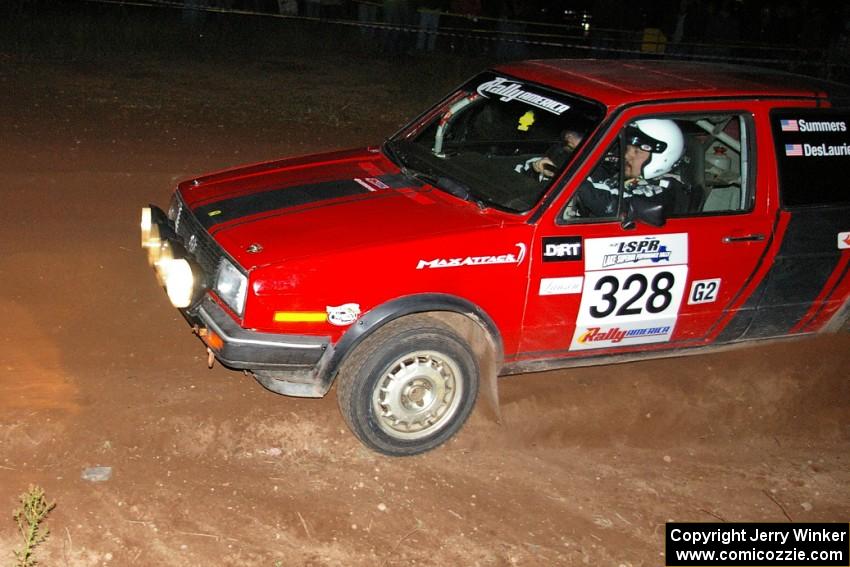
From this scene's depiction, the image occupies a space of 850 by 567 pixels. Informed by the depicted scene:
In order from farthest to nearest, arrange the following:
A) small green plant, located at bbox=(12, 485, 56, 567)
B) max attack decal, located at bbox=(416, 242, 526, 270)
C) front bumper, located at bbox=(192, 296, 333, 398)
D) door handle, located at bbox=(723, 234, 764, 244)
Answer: door handle, located at bbox=(723, 234, 764, 244) < max attack decal, located at bbox=(416, 242, 526, 270) < front bumper, located at bbox=(192, 296, 333, 398) < small green plant, located at bbox=(12, 485, 56, 567)

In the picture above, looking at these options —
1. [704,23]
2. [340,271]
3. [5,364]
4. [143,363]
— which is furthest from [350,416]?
[704,23]

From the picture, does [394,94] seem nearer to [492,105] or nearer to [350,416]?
[492,105]

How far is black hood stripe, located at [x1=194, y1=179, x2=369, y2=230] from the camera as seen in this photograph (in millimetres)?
4402

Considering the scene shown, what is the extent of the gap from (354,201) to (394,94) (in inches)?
385

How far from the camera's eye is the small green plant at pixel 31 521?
338cm

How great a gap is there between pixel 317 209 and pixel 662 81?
208cm

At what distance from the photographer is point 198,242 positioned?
442 cm

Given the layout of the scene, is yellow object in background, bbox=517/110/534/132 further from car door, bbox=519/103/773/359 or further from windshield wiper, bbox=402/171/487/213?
windshield wiper, bbox=402/171/487/213

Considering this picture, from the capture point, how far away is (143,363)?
495cm

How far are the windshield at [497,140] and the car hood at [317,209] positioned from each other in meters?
0.16

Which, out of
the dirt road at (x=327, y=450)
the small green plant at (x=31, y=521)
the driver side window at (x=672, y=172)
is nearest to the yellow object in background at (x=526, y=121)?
the driver side window at (x=672, y=172)

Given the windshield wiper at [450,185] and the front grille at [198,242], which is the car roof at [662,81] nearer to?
the windshield wiper at [450,185]

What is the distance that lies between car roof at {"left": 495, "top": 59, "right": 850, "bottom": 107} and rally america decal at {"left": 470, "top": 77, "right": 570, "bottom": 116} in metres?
0.08

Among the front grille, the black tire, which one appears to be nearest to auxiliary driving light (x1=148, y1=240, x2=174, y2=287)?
the front grille
